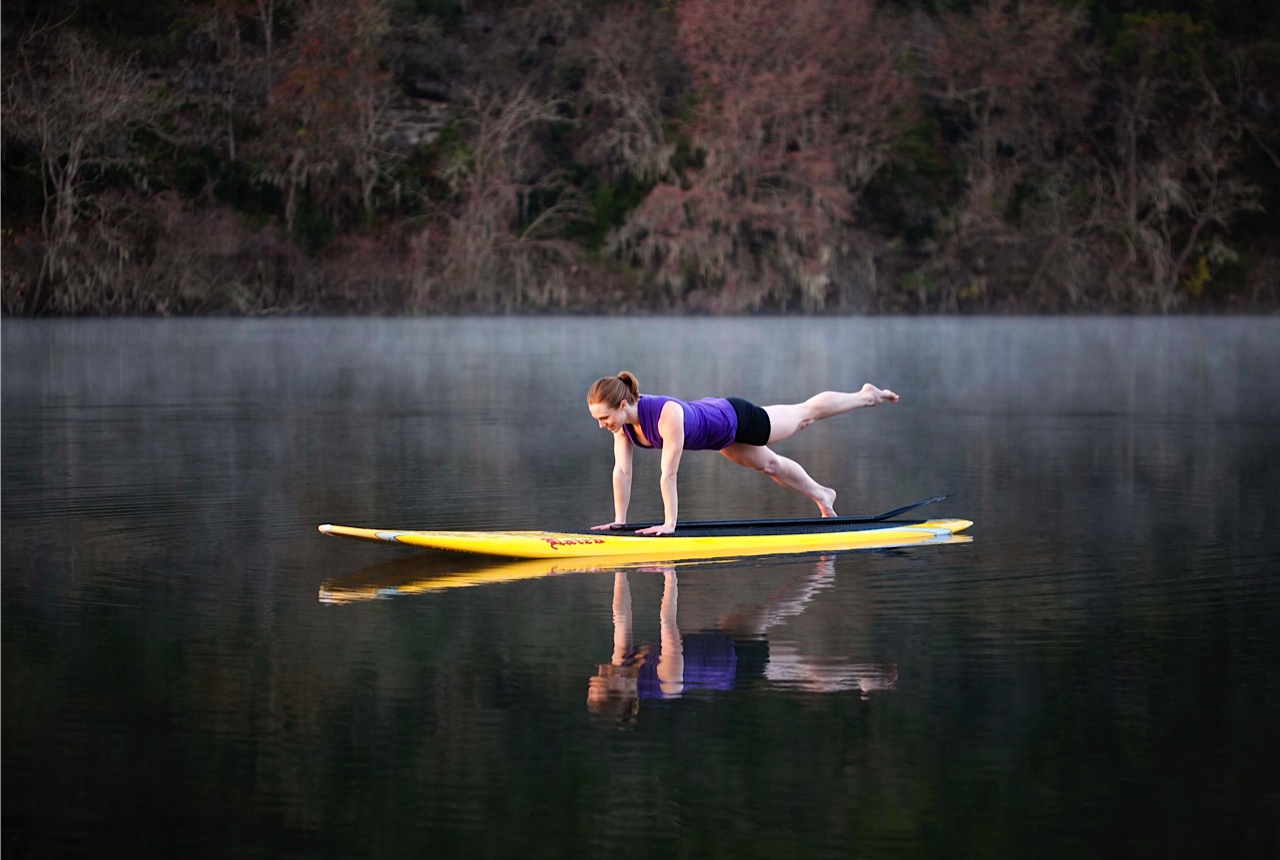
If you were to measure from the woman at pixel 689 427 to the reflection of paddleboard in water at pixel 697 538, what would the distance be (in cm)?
11

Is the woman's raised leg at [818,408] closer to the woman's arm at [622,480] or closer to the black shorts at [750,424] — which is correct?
the black shorts at [750,424]

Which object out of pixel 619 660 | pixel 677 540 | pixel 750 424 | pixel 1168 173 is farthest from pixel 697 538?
pixel 1168 173

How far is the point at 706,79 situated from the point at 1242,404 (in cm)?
3070

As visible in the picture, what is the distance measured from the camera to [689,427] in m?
8.33

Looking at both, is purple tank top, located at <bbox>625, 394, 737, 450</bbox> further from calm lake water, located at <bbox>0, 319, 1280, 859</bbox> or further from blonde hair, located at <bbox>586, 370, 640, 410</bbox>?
calm lake water, located at <bbox>0, 319, 1280, 859</bbox>

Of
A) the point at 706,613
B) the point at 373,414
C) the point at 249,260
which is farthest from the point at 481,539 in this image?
the point at 249,260

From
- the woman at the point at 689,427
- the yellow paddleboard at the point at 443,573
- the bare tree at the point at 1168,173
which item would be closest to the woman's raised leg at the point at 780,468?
the woman at the point at 689,427

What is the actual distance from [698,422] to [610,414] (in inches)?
24.0

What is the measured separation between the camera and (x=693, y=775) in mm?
4539

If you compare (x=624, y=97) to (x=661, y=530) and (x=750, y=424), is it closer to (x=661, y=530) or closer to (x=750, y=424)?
(x=750, y=424)

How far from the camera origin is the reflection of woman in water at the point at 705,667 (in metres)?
5.39

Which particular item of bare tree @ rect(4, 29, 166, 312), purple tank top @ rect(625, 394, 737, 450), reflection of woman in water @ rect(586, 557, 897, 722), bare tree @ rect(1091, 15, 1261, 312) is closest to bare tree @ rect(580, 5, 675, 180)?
bare tree @ rect(4, 29, 166, 312)

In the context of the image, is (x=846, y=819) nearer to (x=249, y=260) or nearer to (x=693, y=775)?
(x=693, y=775)

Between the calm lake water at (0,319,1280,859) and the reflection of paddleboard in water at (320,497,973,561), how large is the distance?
178 mm
